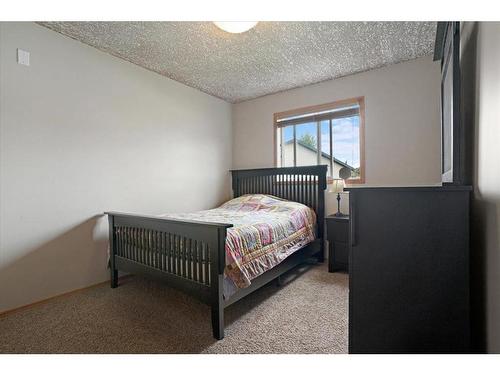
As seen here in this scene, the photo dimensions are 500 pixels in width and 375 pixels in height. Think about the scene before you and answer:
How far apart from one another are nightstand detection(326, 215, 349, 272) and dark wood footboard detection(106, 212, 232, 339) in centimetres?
166

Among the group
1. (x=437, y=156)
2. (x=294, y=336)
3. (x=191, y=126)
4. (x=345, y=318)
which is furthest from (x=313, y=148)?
(x=294, y=336)

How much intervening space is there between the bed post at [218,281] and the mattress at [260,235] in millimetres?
76

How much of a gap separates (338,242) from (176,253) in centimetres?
182

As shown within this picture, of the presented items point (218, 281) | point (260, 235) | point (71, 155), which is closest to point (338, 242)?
point (260, 235)

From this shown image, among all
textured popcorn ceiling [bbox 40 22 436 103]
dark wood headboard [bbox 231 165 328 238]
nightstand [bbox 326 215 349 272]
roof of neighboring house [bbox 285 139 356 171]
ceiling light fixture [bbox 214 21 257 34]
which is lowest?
nightstand [bbox 326 215 349 272]

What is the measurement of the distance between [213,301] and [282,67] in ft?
8.43

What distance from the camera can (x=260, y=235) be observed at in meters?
2.12

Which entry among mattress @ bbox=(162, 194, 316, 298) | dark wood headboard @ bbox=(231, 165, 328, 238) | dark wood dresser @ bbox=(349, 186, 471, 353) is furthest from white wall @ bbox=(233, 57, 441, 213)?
dark wood dresser @ bbox=(349, 186, 471, 353)

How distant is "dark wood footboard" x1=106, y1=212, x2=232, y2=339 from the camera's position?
1617 millimetres

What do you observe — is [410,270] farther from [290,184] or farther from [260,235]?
[290,184]

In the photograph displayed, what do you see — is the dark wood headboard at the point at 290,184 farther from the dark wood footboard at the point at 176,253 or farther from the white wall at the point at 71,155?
the dark wood footboard at the point at 176,253

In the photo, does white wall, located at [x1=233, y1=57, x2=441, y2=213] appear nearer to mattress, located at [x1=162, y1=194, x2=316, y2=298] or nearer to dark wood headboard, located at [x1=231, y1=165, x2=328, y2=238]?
dark wood headboard, located at [x1=231, y1=165, x2=328, y2=238]

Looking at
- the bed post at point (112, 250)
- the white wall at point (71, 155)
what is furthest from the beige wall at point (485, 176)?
the white wall at point (71, 155)
